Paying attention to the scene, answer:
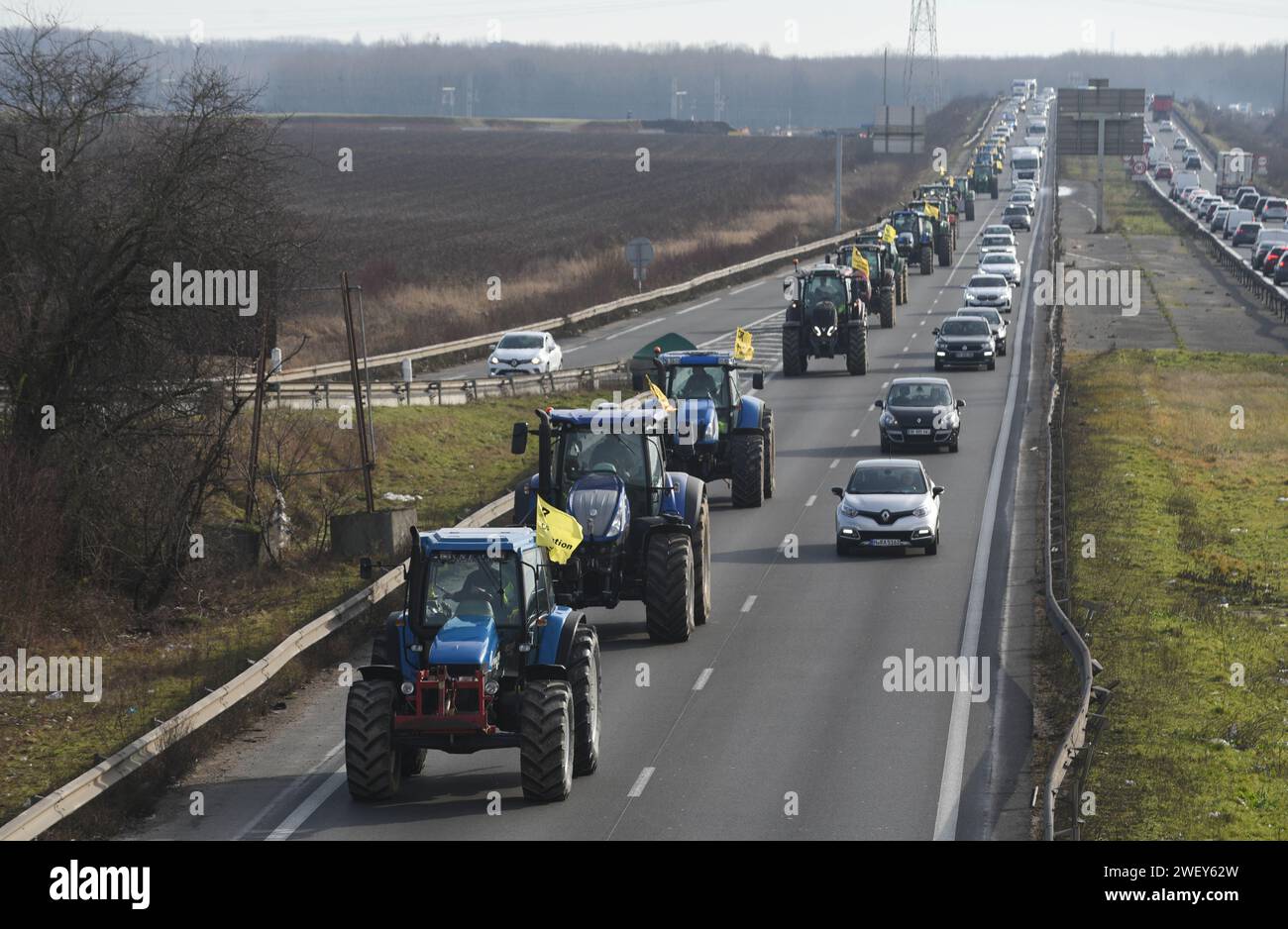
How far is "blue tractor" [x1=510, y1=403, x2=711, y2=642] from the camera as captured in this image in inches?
899

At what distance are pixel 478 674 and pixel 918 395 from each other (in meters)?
24.3

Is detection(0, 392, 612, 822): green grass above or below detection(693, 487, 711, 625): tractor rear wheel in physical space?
below

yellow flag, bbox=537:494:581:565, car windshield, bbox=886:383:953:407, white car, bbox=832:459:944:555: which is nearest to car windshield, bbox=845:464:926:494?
white car, bbox=832:459:944:555

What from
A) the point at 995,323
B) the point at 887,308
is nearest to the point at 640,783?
the point at 995,323

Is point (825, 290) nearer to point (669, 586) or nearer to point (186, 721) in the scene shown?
point (669, 586)

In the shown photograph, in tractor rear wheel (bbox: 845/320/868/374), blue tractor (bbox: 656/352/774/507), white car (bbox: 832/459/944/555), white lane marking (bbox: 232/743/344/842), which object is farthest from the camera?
tractor rear wheel (bbox: 845/320/868/374)

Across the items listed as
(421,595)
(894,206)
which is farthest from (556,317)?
(894,206)

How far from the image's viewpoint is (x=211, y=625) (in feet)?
87.0

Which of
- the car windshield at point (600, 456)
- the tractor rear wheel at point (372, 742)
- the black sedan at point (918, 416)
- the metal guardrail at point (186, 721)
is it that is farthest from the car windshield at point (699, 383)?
the tractor rear wheel at point (372, 742)

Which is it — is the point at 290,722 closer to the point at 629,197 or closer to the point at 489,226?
the point at 489,226

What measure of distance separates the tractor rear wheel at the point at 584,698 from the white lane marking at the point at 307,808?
7.94 ft

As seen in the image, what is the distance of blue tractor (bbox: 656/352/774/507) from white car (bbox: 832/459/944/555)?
3.67 metres

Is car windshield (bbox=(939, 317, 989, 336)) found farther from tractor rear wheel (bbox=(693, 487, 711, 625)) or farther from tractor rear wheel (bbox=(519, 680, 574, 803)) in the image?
tractor rear wheel (bbox=(519, 680, 574, 803))
